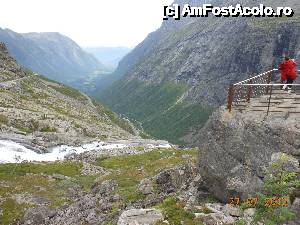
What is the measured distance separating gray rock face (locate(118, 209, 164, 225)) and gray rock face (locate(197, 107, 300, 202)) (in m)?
4.70

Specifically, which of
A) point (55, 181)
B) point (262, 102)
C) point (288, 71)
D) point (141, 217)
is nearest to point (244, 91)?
point (262, 102)

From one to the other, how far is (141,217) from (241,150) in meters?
7.25

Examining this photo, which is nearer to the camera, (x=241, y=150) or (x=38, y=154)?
(x=241, y=150)

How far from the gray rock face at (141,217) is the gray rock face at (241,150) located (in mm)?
4704

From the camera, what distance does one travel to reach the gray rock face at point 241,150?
24172 mm

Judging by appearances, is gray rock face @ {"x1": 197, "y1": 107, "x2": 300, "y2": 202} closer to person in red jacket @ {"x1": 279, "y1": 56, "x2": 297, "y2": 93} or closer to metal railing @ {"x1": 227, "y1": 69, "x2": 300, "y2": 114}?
metal railing @ {"x1": 227, "y1": 69, "x2": 300, "y2": 114}

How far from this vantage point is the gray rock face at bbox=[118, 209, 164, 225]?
23734 mm

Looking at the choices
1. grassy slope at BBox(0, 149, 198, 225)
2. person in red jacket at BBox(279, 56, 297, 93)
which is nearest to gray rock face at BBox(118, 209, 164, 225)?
grassy slope at BBox(0, 149, 198, 225)

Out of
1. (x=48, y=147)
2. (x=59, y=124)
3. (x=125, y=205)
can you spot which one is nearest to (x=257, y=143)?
(x=125, y=205)

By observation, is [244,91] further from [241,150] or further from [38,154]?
[38,154]

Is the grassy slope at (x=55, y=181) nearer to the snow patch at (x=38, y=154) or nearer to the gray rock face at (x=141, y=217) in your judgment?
the snow patch at (x=38, y=154)

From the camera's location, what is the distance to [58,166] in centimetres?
5925

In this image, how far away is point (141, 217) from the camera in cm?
2433

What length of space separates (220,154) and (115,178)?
21444mm
